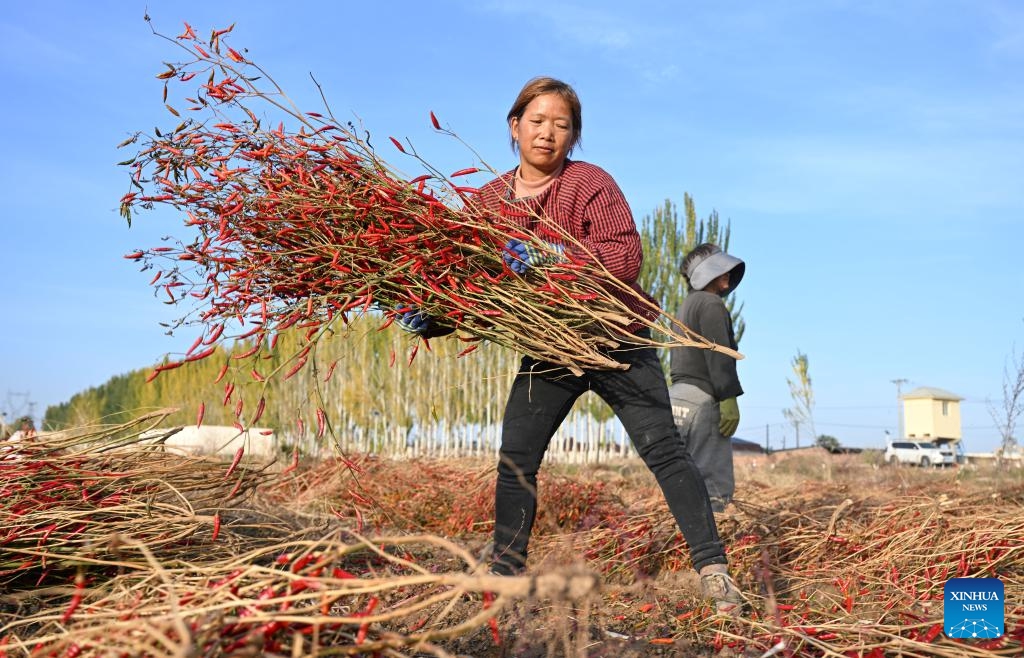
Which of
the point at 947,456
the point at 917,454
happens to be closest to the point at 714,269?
the point at 917,454

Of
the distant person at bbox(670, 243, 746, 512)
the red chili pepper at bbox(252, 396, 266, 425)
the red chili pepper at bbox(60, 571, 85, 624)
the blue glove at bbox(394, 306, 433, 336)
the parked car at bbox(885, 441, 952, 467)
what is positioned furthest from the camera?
the parked car at bbox(885, 441, 952, 467)

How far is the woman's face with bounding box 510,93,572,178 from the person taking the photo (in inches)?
122

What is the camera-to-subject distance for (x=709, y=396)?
4.37 m

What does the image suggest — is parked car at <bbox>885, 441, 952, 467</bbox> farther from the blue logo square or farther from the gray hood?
Result: the blue logo square

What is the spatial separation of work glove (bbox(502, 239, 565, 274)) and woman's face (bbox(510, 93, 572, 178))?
0.58m

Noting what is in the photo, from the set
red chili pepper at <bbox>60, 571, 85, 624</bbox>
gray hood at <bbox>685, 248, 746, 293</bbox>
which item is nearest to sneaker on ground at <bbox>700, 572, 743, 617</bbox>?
red chili pepper at <bbox>60, 571, 85, 624</bbox>

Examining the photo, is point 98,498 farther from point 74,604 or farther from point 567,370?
point 567,370

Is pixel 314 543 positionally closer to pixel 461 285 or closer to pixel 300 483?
pixel 461 285

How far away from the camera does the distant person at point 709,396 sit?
432 centimetres

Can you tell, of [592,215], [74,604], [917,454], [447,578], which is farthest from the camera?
[917,454]

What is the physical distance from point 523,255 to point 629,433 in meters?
0.81

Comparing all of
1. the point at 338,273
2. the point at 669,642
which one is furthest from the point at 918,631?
the point at 338,273

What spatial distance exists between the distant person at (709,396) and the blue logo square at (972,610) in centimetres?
195

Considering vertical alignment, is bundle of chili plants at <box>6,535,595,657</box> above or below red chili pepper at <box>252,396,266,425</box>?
below
